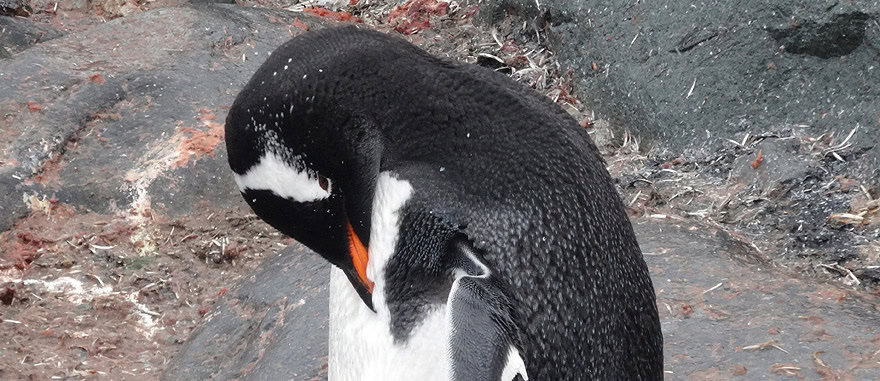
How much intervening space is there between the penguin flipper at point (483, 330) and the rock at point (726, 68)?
2.26 metres

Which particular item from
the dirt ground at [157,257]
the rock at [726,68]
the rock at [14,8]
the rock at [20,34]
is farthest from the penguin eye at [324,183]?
the rock at [14,8]

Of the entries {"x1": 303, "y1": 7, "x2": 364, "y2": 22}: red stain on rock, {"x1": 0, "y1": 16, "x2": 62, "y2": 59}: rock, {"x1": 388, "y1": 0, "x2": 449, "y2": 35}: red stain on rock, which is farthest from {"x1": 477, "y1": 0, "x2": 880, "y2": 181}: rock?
{"x1": 0, "y1": 16, "x2": 62, "y2": 59}: rock

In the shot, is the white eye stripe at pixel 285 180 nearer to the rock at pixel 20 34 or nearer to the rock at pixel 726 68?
the rock at pixel 726 68

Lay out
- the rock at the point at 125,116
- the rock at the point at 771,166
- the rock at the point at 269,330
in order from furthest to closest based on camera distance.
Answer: the rock at the point at 125,116
the rock at the point at 771,166
the rock at the point at 269,330

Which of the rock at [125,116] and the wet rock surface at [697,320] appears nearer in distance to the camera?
the wet rock surface at [697,320]

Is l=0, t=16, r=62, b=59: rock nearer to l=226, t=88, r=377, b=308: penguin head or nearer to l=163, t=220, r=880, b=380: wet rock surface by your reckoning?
l=163, t=220, r=880, b=380: wet rock surface

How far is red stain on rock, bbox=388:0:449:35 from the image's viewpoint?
18.4ft

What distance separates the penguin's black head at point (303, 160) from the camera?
208cm

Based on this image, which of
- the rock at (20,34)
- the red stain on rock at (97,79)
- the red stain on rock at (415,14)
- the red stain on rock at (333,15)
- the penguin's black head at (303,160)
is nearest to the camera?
the penguin's black head at (303,160)

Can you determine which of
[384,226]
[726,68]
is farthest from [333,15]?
[384,226]

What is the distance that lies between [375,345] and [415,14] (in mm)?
3672

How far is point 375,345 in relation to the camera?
230cm

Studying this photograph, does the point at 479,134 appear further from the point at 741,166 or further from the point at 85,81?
the point at 85,81

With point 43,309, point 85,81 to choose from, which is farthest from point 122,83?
point 43,309
